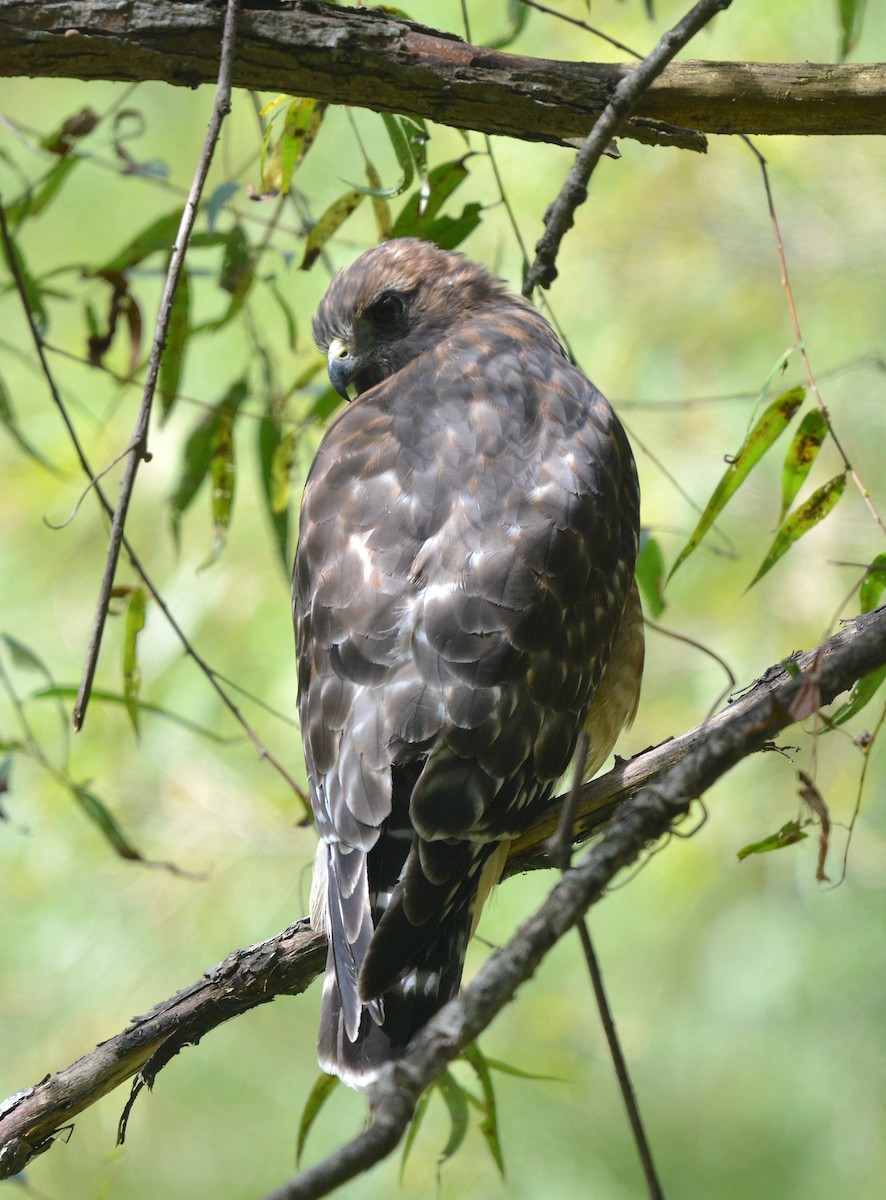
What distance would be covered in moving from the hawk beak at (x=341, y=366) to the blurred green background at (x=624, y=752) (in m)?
1.14

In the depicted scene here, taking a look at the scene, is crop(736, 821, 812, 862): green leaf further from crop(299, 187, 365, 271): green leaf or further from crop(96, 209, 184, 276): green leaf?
crop(96, 209, 184, 276): green leaf

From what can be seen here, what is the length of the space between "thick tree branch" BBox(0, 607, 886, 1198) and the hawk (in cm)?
11

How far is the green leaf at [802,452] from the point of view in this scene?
184cm

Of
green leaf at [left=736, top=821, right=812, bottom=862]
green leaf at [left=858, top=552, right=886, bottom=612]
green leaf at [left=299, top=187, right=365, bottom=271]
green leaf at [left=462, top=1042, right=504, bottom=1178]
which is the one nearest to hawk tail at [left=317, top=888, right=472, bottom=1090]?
green leaf at [left=462, top=1042, right=504, bottom=1178]

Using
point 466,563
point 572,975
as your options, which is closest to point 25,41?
point 466,563

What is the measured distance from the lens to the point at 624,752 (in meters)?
3.86

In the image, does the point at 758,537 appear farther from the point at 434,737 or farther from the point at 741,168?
the point at 434,737

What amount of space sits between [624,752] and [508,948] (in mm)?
3022

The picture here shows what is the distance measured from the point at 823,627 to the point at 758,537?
1.04 feet

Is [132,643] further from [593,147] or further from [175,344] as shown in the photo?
[593,147]

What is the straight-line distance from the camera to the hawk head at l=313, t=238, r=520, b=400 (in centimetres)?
249

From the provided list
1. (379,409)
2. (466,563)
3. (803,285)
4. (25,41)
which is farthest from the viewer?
(803,285)

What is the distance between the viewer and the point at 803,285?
394 cm

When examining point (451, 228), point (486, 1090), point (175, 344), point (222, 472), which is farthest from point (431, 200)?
point (486, 1090)
